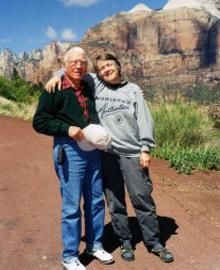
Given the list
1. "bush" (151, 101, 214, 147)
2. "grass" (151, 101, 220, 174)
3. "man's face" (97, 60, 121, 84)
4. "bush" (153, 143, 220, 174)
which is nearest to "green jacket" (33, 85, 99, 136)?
"man's face" (97, 60, 121, 84)

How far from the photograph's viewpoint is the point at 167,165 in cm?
902

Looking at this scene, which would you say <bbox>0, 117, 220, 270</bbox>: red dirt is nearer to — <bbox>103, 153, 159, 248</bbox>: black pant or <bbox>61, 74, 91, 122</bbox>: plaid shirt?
<bbox>103, 153, 159, 248</bbox>: black pant

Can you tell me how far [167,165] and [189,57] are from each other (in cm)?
18903

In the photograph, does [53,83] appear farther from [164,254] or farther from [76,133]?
[164,254]

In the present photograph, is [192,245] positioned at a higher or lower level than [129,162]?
lower

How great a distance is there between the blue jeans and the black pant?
0.24 m

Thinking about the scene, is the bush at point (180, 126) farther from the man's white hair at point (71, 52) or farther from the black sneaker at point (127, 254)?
the man's white hair at point (71, 52)

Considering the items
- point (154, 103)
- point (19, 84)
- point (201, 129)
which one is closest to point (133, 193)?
point (201, 129)

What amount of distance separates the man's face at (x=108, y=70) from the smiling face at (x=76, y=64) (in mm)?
261

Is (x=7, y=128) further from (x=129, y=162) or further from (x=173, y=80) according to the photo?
(x=173, y=80)

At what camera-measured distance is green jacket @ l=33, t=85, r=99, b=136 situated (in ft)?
14.5

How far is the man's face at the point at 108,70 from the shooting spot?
4.76 m

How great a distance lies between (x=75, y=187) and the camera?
4.53 metres

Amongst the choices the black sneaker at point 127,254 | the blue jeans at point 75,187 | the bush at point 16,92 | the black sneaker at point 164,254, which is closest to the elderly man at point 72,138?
the blue jeans at point 75,187
